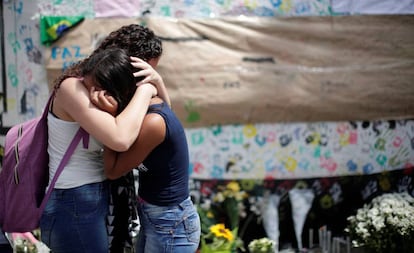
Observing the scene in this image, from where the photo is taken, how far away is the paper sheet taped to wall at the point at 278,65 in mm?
4602

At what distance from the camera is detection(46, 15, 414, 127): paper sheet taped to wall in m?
4.60

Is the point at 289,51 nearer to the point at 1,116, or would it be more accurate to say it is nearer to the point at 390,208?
the point at 390,208

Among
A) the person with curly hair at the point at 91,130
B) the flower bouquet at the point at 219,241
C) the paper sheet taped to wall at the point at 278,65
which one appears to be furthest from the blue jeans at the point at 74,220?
the paper sheet taped to wall at the point at 278,65

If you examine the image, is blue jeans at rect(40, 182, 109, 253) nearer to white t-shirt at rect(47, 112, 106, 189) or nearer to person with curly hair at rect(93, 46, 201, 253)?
white t-shirt at rect(47, 112, 106, 189)

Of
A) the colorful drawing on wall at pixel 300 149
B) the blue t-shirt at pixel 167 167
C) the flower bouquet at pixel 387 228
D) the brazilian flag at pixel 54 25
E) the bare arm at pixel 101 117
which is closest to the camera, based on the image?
the bare arm at pixel 101 117

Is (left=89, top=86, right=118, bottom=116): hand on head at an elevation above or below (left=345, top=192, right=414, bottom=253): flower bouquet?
above

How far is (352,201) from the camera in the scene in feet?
16.3

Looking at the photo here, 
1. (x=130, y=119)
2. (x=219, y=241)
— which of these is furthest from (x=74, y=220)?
(x=219, y=241)

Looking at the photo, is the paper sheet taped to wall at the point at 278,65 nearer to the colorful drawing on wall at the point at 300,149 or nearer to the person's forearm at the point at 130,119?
the colorful drawing on wall at the point at 300,149

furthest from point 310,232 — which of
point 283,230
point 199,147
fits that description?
point 199,147

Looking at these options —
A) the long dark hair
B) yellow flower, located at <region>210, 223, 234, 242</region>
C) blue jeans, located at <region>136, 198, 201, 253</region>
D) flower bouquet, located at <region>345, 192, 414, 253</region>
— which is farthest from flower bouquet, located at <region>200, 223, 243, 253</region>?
the long dark hair

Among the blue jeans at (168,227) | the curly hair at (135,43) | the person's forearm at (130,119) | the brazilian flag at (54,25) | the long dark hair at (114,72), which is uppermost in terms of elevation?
the brazilian flag at (54,25)

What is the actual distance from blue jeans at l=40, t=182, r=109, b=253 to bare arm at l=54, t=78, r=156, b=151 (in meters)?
0.29

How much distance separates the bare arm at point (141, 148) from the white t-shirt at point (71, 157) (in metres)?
0.09
